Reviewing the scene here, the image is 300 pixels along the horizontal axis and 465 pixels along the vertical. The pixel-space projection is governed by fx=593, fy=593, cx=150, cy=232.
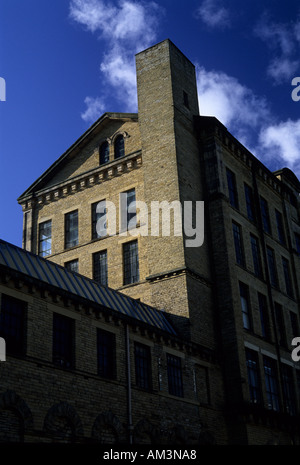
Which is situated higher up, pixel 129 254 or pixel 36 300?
pixel 129 254

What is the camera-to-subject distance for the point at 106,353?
2142 cm

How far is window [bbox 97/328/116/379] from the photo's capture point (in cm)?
2102

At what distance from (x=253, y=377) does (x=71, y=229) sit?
43.0 ft

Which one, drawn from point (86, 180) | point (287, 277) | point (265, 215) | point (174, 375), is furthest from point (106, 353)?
point (287, 277)

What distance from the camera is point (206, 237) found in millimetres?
29953

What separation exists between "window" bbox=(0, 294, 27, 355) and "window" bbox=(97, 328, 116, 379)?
3811 millimetres

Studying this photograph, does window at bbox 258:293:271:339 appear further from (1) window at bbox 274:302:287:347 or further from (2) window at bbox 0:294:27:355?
(2) window at bbox 0:294:27:355

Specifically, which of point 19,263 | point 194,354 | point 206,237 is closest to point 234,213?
point 206,237

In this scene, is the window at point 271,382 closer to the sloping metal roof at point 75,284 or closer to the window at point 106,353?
the sloping metal roof at point 75,284

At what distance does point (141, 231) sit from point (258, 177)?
991cm

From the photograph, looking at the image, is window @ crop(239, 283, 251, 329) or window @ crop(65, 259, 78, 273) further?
window @ crop(65, 259, 78, 273)

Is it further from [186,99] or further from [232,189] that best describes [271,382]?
[186,99]

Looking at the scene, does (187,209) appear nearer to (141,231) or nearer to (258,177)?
(141,231)

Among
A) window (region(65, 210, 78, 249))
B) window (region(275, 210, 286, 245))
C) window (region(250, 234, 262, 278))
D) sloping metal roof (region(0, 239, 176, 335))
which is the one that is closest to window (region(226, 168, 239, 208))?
window (region(250, 234, 262, 278))
